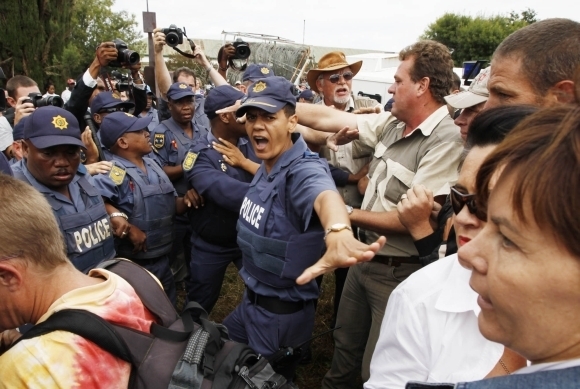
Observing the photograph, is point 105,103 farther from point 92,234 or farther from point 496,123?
point 496,123

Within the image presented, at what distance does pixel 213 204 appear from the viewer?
3508mm

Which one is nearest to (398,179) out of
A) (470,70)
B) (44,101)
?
(44,101)

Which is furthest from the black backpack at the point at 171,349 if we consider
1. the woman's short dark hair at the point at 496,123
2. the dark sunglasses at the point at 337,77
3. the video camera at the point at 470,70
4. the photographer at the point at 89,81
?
the video camera at the point at 470,70

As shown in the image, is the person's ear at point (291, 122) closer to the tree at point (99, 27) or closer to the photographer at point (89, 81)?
the photographer at point (89, 81)

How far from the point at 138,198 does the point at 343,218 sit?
77.4 inches

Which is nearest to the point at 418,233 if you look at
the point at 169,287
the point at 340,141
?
the point at 340,141

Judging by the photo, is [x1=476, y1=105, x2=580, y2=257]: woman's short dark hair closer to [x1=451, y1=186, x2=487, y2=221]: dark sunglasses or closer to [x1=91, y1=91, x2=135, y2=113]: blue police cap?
[x1=451, y1=186, x2=487, y2=221]: dark sunglasses

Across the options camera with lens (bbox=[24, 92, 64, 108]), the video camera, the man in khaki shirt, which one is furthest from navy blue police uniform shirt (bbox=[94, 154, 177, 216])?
the video camera

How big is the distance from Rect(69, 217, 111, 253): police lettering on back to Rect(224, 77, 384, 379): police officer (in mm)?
871

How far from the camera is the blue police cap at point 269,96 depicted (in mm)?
2582

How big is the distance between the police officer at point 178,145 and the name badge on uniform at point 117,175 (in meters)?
0.93

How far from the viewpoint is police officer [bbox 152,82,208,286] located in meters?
4.22

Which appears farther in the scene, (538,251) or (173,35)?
(173,35)

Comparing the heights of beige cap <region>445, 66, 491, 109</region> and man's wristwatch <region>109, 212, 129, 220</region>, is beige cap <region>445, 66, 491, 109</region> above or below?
above
